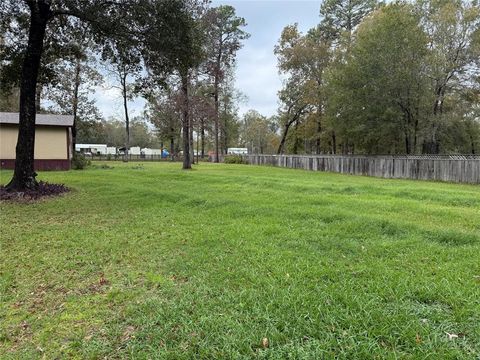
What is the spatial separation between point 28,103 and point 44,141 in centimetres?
1094

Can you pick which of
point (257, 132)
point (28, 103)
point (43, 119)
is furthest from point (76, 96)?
point (257, 132)

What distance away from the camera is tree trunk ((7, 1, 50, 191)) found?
31.3ft

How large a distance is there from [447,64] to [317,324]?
79.6ft

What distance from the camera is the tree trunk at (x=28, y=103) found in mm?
9531

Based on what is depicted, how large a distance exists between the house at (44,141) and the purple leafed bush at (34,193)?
10030mm

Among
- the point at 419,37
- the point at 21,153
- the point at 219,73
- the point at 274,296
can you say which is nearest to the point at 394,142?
the point at 419,37

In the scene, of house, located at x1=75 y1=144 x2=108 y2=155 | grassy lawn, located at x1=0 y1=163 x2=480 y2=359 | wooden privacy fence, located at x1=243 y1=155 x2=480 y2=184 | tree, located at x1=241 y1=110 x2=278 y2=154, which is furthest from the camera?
tree, located at x1=241 y1=110 x2=278 y2=154

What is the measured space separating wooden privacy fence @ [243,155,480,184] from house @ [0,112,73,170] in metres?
17.3

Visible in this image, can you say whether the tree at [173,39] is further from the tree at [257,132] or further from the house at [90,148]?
the tree at [257,132]

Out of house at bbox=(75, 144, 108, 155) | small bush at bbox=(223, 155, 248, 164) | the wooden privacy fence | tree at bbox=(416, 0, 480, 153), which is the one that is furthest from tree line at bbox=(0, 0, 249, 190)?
house at bbox=(75, 144, 108, 155)

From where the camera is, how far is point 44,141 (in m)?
19.3

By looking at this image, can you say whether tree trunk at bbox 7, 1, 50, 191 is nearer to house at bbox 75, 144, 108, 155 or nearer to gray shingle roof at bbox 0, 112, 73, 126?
gray shingle roof at bbox 0, 112, 73, 126

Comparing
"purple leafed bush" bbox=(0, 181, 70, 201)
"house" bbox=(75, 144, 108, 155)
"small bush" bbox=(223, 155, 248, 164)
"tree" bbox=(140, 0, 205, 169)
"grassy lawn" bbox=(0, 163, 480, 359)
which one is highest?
"tree" bbox=(140, 0, 205, 169)

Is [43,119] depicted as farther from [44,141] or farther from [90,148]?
[90,148]
